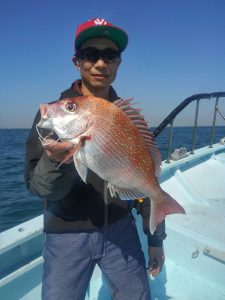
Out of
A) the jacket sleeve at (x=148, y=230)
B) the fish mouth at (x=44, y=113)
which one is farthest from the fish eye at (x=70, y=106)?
the jacket sleeve at (x=148, y=230)

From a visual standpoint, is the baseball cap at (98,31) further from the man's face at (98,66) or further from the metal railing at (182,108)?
the metal railing at (182,108)

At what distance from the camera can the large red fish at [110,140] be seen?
1.63 meters

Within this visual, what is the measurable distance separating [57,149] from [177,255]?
8.08 feet

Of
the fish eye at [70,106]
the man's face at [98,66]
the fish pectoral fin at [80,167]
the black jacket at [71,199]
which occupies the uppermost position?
the man's face at [98,66]

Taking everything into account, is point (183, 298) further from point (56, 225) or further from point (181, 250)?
point (56, 225)

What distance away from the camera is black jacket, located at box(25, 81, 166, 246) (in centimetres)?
172

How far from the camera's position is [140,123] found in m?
1.82

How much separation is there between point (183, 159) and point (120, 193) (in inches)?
146

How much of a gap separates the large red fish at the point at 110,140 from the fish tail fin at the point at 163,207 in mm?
30

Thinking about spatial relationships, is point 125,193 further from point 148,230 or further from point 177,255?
point 177,255

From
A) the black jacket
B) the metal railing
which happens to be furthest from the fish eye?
the metal railing

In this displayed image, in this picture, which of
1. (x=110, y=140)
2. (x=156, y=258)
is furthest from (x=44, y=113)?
(x=156, y=258)

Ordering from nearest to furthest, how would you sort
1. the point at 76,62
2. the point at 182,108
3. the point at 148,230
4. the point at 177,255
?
the point at 76,62 < the point at 148,230 < the point at 177,255 < the point at 182,108

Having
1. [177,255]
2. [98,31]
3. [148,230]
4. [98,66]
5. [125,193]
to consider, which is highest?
[98,31]
